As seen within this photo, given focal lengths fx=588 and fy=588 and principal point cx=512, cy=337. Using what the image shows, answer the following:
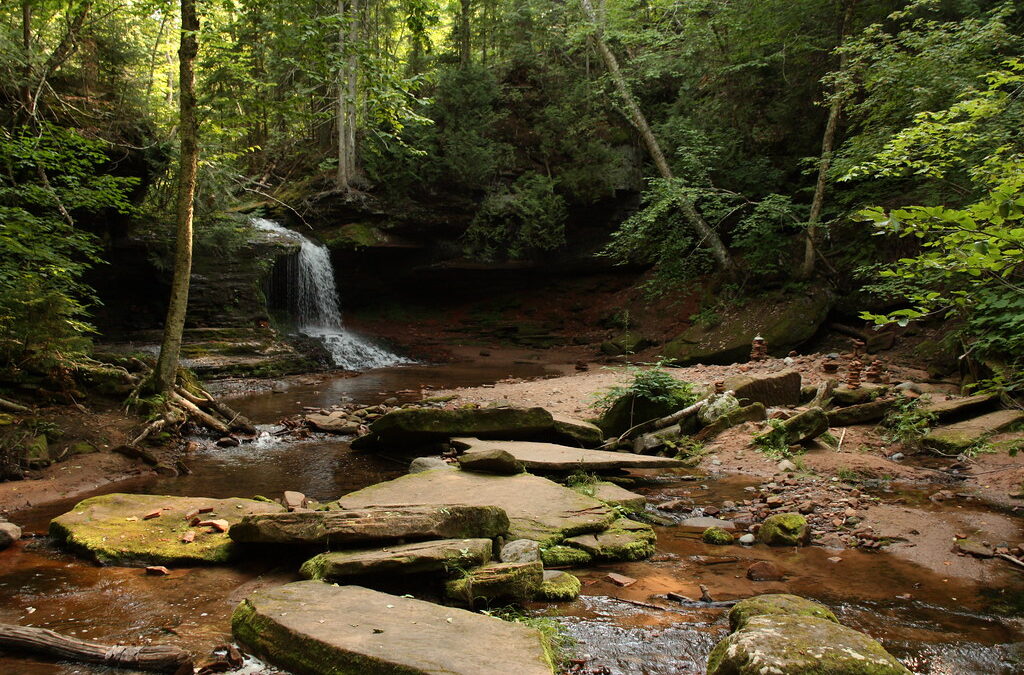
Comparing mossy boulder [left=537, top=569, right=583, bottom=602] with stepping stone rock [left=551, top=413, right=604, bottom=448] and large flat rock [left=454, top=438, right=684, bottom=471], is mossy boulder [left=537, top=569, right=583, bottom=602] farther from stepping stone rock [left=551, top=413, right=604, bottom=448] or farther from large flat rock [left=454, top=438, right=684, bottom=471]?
stepping stone rock [left=551, top=413, right=604, bottom=448]

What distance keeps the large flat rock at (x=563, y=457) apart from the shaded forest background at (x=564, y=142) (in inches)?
127

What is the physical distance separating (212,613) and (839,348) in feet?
45.3

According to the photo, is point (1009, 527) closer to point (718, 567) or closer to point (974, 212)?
point (718, 567)

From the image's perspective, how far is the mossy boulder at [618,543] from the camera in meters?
4.32

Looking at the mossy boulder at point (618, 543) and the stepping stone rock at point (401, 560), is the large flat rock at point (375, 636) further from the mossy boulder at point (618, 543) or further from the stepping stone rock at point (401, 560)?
the mossy boulder at point (618, 543)

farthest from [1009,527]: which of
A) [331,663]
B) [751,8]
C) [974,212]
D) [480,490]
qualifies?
[751,8]

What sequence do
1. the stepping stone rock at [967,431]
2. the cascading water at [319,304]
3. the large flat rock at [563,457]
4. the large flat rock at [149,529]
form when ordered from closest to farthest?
1. the large flat rock at [149,529]
2. the large flat rock at [563,457]
3. the stepping stone rock at [967,431]
4. the cascading water at [319,304]

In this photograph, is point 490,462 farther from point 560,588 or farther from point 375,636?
point 375,636

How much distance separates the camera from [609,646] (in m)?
3.08

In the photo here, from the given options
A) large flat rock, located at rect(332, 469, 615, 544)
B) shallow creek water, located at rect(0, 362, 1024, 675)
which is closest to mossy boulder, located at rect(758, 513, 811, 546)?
shallow creek water, located at rect(0, 362, 1024, 675)

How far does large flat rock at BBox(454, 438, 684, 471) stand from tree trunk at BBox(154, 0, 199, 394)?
461 centimetres

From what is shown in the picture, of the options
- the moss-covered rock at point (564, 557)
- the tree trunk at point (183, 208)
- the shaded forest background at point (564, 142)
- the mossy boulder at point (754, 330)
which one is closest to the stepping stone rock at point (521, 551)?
the moss-covered rock at point (564, 557)

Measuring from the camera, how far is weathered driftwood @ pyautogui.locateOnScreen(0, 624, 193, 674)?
8.95 ft

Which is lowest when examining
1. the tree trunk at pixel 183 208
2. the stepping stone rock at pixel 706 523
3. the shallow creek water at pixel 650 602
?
the stepping stone rock at pixel 706 523
